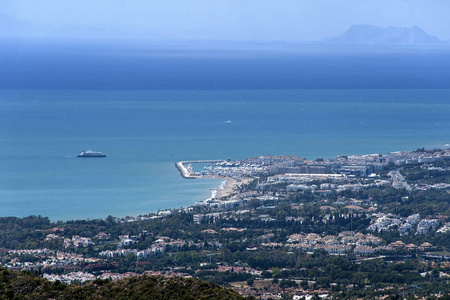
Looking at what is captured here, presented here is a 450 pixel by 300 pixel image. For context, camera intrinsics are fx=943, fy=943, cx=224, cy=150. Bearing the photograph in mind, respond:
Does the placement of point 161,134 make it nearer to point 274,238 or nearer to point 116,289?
point 274,238

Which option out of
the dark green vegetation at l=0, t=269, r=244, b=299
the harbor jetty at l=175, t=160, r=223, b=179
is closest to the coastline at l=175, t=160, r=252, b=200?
the harbor jetty at l=175, t=160, r=223, b=179

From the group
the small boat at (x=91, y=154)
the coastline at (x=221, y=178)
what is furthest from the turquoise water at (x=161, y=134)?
the small boat at (x=91, y=154)

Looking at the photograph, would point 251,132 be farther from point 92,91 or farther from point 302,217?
point 92,91

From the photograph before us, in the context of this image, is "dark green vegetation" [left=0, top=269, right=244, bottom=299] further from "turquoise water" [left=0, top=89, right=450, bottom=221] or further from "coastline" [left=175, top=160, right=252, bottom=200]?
"coastline" [left=175, top=160, right=252, bottom=200]

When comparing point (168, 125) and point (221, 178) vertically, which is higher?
point (168, 125)

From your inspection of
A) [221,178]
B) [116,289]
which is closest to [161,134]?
[221,178]

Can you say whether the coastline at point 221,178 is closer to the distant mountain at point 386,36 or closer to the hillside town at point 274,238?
the hillside town at point 274,238

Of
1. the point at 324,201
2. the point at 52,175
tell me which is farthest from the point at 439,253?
the point at 52,175
